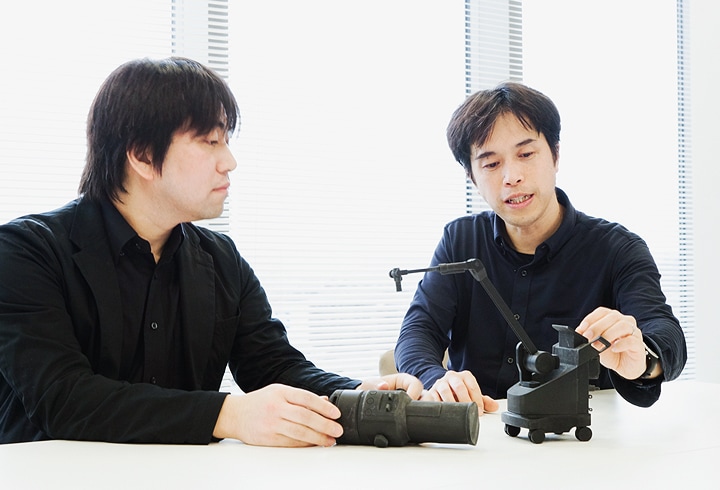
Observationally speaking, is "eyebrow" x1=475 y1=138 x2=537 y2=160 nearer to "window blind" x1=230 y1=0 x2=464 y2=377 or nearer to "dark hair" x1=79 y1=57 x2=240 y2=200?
"dark hair" x1=79 y1=57 x2=240 y2=200

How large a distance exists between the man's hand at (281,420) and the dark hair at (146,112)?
69cm

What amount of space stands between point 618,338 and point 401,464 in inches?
21.4

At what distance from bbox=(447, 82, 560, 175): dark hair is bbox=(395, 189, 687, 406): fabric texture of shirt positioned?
229mm

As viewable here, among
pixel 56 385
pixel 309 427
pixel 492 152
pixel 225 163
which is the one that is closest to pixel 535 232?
pixel 492 152

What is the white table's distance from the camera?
1.05 metres

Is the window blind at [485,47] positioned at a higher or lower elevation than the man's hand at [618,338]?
higher

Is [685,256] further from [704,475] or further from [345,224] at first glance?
[704,475]

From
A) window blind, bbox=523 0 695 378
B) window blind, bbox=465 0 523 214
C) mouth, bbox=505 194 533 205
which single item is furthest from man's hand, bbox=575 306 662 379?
window blind, bbox=523 0 695 378

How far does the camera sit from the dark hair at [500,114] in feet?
7.22

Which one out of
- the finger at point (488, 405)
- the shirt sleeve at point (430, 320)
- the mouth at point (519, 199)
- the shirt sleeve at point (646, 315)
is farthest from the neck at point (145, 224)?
the shirt sleeve at point (646, 315)

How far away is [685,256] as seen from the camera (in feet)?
14.1

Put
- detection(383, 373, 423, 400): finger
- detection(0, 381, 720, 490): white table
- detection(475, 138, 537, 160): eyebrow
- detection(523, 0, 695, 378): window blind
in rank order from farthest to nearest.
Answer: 1. detection(523, 0, 695, 378): window blind
2. detection(475, 138, 537, 160): eyebrow
3. detection(383, 373, 423, 400): finger
4. detection(0, 381, 720, 490): white table

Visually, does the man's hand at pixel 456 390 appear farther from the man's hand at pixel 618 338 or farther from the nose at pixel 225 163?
the nose at pixel 225 163

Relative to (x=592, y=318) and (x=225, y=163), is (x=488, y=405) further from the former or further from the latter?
(x=225, y=163)
